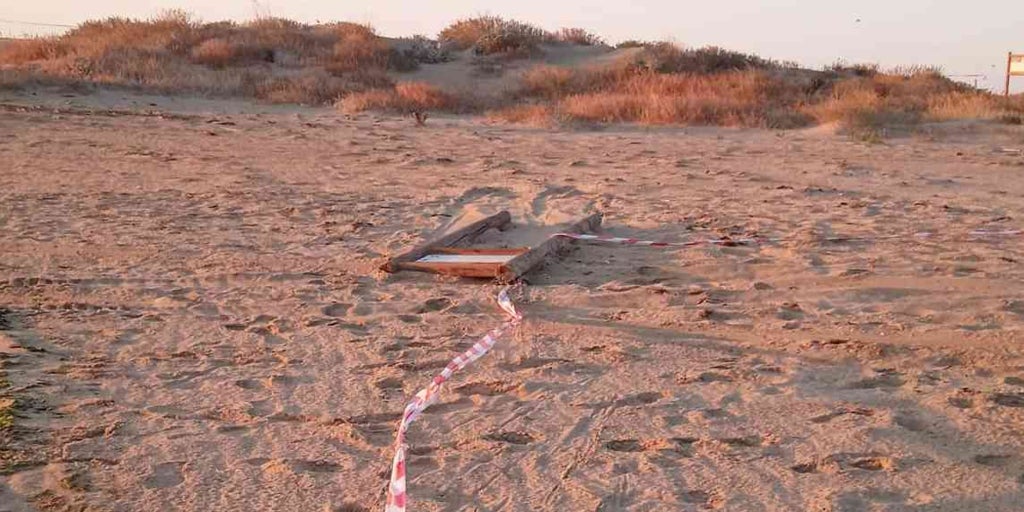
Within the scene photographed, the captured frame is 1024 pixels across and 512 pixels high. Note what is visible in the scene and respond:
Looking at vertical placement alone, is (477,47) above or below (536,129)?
above

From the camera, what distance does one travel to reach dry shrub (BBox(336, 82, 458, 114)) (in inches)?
664

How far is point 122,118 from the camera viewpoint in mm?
14789

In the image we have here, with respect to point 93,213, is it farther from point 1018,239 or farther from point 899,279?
point 1018,239

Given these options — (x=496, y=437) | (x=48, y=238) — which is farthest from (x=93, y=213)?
(x=496, y=437)

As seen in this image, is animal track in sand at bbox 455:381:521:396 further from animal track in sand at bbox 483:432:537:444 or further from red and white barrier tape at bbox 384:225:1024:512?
animal track in sand at bbox 483:432:537:444

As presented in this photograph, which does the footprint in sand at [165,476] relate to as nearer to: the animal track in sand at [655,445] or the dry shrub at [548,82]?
the animal track in sand at [655,445]

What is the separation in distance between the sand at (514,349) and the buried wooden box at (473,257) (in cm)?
13

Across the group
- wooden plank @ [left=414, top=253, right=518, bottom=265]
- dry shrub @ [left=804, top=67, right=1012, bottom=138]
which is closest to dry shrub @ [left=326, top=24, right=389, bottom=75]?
dry shrub @ [left=804, top=67, right=1012, bottom=138]

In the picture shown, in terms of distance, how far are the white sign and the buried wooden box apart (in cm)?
1889

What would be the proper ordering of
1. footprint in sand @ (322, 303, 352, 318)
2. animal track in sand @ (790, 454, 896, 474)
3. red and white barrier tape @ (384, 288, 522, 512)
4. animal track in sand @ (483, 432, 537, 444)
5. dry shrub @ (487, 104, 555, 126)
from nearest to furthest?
red and white barrier tape @ (384, 288, 522, 512) → animal track in sand @ (790, 454, 896, 474) → animal track in sand @ (483, 432, 537, 444) → footprint in sand @ (322, 303, 352, 318) → dry shrub @ (487, 104, 555, 126)

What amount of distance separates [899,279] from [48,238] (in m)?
6.03

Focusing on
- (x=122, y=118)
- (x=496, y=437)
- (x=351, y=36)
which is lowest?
(x=496, y=437)

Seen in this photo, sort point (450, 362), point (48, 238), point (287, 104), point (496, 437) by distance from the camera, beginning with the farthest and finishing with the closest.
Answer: point (287, 104)
point (48, 238)
point (450, 362)
point (496, 437)

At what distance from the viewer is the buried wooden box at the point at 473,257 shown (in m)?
6.36
